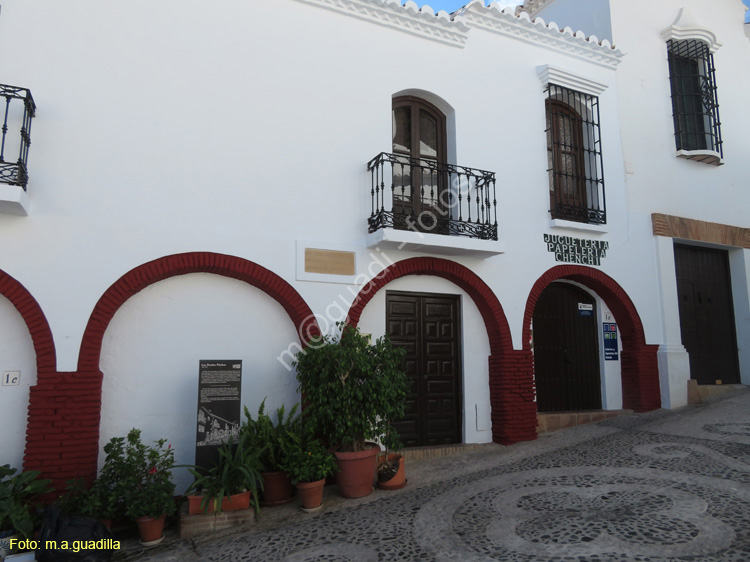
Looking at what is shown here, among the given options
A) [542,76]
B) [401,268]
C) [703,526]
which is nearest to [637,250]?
[542,76]

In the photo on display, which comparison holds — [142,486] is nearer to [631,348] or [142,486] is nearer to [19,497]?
[19,497]

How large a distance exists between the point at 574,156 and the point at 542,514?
20.8 ft

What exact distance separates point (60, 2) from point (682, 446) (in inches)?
343

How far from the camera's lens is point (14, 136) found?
5.66 meters

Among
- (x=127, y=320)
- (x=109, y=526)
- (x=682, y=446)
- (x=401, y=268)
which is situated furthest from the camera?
(x=401, y=268)

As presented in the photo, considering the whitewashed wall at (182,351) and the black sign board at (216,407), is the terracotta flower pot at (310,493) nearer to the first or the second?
the black sign board at (216,407)

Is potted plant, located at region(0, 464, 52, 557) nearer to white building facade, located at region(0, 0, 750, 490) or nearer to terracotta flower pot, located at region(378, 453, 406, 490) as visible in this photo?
white building facade, located at region(0, 0, 750, 490)

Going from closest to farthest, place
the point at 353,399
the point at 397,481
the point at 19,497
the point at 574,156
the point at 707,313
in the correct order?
the point at 19,497, the point at 353,399, the point at 397,481, the point at 574,156, the point at 707,313

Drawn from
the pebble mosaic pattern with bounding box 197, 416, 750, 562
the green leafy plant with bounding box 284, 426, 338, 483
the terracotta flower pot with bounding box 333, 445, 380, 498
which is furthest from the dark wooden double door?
the green leafy plant with bounding box 284, 426, 338, 483

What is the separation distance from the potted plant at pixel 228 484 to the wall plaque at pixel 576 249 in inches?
211

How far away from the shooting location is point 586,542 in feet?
14.0

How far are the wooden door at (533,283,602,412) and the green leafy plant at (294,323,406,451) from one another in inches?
134

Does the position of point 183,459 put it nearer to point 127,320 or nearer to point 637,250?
point 127,320

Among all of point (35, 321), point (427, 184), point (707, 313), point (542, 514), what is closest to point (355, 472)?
point (542, 514)
